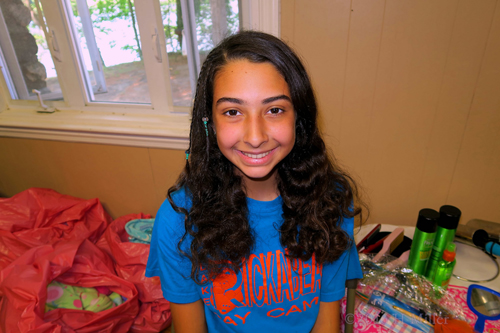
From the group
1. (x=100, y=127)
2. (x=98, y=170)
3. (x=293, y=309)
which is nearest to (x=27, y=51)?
(x=100, y=127)

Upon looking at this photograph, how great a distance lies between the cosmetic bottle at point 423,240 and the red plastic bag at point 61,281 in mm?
1061

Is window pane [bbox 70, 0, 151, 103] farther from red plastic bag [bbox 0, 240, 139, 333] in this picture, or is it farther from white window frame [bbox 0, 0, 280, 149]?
red plastic bag [bbox 0, 240, 139, 333]

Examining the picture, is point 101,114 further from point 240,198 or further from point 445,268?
point 445,268

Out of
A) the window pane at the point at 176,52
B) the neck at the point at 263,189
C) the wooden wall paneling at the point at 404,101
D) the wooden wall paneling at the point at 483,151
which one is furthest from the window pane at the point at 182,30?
the wooden wall paneling at the point at 483,151

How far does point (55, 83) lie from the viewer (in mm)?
1695

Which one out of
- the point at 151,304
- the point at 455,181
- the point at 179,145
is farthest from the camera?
the point at 179,145

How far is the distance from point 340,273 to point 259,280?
222 mm

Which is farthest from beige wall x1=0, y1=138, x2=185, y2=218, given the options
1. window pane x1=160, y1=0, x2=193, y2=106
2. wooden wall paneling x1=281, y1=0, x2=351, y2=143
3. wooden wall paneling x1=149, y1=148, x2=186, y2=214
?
wooden wall paneling x1=281, y1=0, x2=351, y2=143

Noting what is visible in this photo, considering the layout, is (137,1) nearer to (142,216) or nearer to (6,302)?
(142,216)

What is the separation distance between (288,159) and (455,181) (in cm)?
82

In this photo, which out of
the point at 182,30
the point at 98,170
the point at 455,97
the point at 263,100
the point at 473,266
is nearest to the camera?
the point at 263,100

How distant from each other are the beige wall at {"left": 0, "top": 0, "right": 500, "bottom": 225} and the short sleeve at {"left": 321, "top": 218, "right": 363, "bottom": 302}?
529 millimetres

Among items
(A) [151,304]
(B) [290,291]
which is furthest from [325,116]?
(A) [151,304]

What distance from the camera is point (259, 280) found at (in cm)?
77
